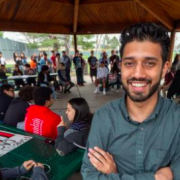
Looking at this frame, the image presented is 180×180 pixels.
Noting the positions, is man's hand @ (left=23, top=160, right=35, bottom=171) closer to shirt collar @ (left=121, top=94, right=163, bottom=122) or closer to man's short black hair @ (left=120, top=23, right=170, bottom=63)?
shirt collar @ (left=121, top=94, right=163, bottom=122)

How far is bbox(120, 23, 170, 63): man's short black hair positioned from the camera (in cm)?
91

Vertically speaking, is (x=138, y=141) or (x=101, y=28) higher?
(x=101, y=28)

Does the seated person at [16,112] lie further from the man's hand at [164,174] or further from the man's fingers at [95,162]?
the man's hand at [164,174]

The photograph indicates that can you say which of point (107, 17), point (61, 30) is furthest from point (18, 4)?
point (107, 17)

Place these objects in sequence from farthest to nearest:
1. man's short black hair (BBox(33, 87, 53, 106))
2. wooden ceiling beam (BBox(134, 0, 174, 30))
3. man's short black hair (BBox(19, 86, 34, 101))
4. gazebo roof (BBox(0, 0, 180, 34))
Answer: gazebo roof (BBox(0, 0, 180, 34)) < wooden ceiling beam (BBox(134, 0, 174, 30)) < man's short black hair (BBox(19, 86, 34, 101)) < man's short black hair (BBox(33, 87, 53, 106))

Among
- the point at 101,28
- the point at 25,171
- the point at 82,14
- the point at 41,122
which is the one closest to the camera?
the point at 25,171

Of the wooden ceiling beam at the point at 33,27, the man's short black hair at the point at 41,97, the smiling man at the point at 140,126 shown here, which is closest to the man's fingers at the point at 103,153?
the smiling man at the point at 140,126

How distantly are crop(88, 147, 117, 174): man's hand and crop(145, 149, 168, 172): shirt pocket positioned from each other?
20 cm

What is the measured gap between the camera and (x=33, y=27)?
8.48m

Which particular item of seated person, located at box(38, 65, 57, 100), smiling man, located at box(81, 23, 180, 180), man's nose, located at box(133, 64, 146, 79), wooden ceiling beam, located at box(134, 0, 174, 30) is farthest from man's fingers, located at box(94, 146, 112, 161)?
wooden ceiling beam, located at box(134, 0, 174, 30)

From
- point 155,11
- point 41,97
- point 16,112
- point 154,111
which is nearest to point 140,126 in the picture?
point 154,111

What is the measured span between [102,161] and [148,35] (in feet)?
2.33

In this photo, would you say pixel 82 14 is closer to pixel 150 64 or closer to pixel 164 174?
pixel 150 64

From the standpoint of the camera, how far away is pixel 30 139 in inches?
80.3
